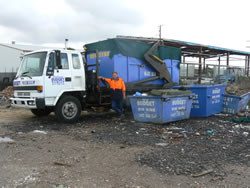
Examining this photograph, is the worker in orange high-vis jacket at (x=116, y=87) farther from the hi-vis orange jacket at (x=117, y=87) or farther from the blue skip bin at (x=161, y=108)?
the blue skip bin at (x=161, y=108)

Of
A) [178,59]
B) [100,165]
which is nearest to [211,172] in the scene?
[100,165]

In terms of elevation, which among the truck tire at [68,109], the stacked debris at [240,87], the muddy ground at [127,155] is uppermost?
the stacked debris at [240,87]

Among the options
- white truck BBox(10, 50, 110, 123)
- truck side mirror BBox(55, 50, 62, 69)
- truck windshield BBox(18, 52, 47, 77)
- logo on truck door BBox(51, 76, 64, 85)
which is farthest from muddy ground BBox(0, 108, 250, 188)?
truck side mirror BBox(55, 50, 62, 69)

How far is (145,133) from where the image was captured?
221 inches

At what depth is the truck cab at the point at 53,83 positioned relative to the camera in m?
6.31

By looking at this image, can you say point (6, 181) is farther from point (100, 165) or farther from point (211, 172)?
point (211, 172)

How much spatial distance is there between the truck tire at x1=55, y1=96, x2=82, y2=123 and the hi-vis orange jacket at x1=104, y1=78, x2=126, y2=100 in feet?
3.53

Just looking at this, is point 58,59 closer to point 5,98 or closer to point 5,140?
point 5,140

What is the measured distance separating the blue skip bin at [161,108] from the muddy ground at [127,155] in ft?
0.77

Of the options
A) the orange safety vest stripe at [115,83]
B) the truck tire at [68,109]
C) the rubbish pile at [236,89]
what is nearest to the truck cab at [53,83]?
the truck tire at [68,109]

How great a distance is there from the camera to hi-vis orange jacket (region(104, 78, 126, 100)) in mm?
7086

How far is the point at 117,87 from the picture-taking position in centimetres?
711

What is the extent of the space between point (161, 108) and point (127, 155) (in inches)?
91.3

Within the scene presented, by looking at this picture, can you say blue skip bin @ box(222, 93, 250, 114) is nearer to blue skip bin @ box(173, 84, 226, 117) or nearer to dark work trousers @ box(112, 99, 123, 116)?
blue skip bin @ box(173, 84, 226, 117)
